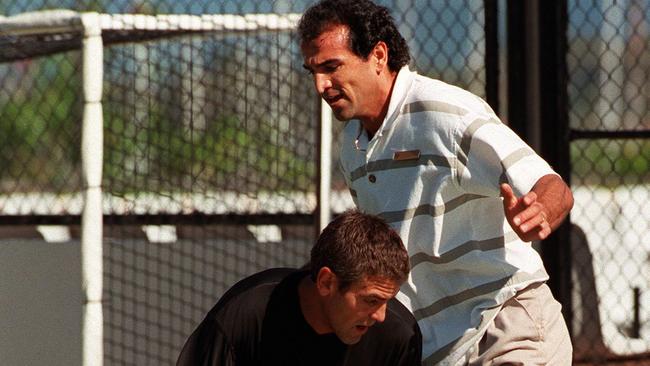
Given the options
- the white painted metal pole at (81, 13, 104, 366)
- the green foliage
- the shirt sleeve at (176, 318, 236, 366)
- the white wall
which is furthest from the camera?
the green foliage

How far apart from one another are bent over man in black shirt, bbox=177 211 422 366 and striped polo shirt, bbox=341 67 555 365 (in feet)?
1.06

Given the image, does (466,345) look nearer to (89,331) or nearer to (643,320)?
(89,331)

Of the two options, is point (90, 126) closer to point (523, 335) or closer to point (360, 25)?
point (360, 25)

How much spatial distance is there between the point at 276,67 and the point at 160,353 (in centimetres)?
126

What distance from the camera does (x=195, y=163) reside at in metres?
6.25

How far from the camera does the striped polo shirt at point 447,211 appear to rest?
323 centimetres

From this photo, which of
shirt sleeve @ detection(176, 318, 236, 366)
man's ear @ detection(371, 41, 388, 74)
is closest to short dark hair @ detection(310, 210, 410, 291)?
shirt sleeve @ detection(176, 318, 236, 366)

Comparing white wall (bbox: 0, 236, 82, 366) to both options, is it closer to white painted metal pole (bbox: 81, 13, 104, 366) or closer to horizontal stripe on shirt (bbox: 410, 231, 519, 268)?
white painted metal pole (bbox: 81, 13, 104, 366)

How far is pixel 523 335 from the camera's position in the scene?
333 centimetres

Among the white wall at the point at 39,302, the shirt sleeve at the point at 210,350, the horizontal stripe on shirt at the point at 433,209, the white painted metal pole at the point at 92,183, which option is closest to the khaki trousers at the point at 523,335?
the horizontal stripe on shirt at the point at 433,209

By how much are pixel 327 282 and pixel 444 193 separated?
1.63 feet

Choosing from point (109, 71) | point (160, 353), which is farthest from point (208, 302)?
point (109, 71)

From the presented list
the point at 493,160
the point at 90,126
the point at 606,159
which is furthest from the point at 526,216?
the point at 606,159

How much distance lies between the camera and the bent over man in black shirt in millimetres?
2908
